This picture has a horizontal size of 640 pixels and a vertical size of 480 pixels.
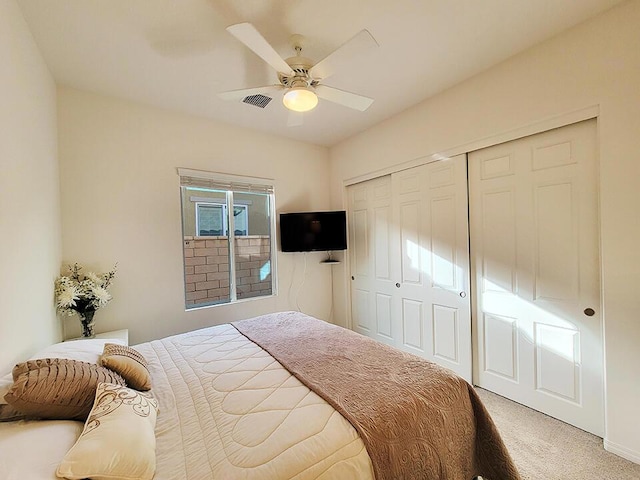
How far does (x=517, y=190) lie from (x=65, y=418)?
3.03m

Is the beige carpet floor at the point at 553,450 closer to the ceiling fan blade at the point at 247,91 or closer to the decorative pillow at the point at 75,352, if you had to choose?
the decorative pillow at the point at 75,352

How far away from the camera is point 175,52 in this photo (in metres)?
2.00

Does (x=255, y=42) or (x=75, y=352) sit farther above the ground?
(x=255, y=42)

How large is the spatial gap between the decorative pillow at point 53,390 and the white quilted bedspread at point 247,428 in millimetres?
306

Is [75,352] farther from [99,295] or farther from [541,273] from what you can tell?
[541,273]

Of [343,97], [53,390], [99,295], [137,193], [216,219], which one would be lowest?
[53,390]

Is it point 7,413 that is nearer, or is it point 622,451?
point 7,413

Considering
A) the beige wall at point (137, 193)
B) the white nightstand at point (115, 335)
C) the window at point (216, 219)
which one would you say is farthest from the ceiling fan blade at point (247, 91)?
the white nightstand at point (115, 335)

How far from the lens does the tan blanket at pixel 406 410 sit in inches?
44.8

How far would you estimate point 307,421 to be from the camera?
113 cm

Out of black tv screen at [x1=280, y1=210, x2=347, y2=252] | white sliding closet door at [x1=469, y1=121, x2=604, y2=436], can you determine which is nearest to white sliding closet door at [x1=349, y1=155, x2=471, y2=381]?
white sliding closet door at [x1=469, y1=121, x2=604, y2=436]

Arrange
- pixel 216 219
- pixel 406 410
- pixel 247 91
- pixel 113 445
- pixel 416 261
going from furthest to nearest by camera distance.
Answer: pixel 216 219, pixel 416 261, pixel 247 91, pixel 406 410, pixel 113 445

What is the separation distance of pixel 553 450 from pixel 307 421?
180cm

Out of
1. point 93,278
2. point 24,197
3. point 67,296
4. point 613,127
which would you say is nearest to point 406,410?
point 613,127
